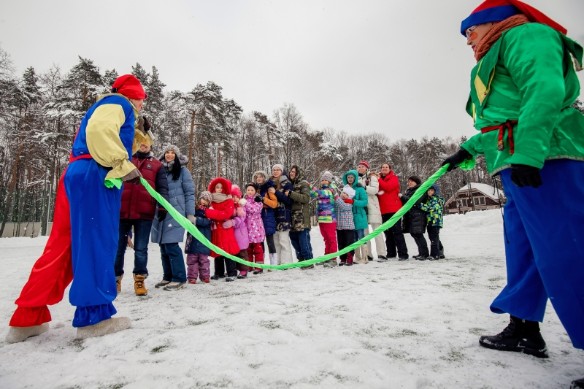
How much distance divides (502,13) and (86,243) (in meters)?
3.32

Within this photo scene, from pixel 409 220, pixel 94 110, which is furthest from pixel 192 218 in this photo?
pixel 409 220

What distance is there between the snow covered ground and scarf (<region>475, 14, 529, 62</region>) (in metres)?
1.89

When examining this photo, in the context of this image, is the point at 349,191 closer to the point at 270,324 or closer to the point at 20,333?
the point at 270,324

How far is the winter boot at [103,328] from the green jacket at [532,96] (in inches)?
115

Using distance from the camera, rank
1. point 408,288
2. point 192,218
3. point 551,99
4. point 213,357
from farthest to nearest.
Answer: point 192,218
point 408,288
point 213,357
point 551,99

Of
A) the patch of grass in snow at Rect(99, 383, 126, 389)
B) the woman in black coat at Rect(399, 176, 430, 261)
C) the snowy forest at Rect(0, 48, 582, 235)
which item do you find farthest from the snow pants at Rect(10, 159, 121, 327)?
the snowy forest at Rect(0, 48, 582, 235)

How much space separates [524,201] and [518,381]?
3.03 feet

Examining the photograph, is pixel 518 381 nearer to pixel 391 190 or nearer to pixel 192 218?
pixel 192 218

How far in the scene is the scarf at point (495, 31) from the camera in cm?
181

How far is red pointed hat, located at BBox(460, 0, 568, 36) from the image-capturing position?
1790 mm

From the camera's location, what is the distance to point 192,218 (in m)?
4.69

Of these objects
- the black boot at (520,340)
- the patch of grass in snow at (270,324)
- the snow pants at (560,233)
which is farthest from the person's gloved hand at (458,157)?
the patch of grass in snow at (270,324)

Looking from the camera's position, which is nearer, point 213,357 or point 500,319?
point 213,357

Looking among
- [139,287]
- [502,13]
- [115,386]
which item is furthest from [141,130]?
[502,13]
